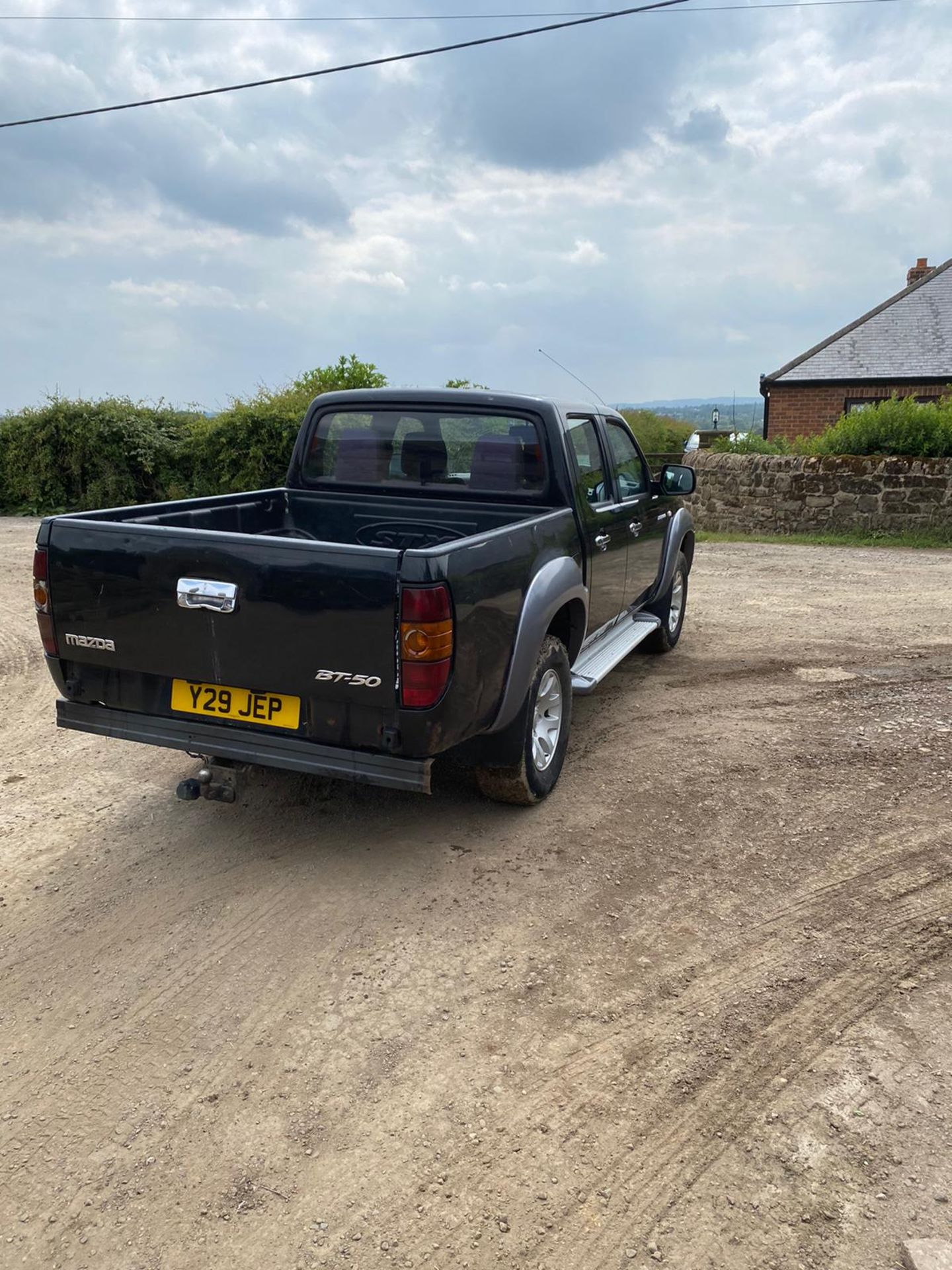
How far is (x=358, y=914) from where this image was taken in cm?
365

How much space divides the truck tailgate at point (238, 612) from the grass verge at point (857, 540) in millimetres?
12260

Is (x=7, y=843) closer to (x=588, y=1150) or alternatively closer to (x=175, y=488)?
(x=588, y=1150)

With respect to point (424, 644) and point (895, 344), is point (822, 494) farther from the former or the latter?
point (424, 644)

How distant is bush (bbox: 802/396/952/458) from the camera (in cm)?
1483

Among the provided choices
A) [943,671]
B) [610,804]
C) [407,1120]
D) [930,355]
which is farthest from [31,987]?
[930,355]

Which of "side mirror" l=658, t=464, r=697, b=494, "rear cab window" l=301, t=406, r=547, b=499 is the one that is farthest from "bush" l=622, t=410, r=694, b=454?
"rear cab window" l=301, t=406, r=547, b=499

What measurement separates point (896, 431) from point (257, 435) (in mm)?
10429

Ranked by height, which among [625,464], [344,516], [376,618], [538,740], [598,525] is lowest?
[538,740]

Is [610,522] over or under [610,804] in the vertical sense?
over

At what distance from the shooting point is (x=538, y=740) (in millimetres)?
4543

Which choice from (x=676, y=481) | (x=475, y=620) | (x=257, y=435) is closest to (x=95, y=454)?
(x=257, y=435)

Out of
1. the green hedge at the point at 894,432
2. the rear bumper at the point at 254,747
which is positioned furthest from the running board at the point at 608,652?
the green hedge at the point at 894,432

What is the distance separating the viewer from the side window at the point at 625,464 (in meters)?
5.97

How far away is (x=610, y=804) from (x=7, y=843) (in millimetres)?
2736
